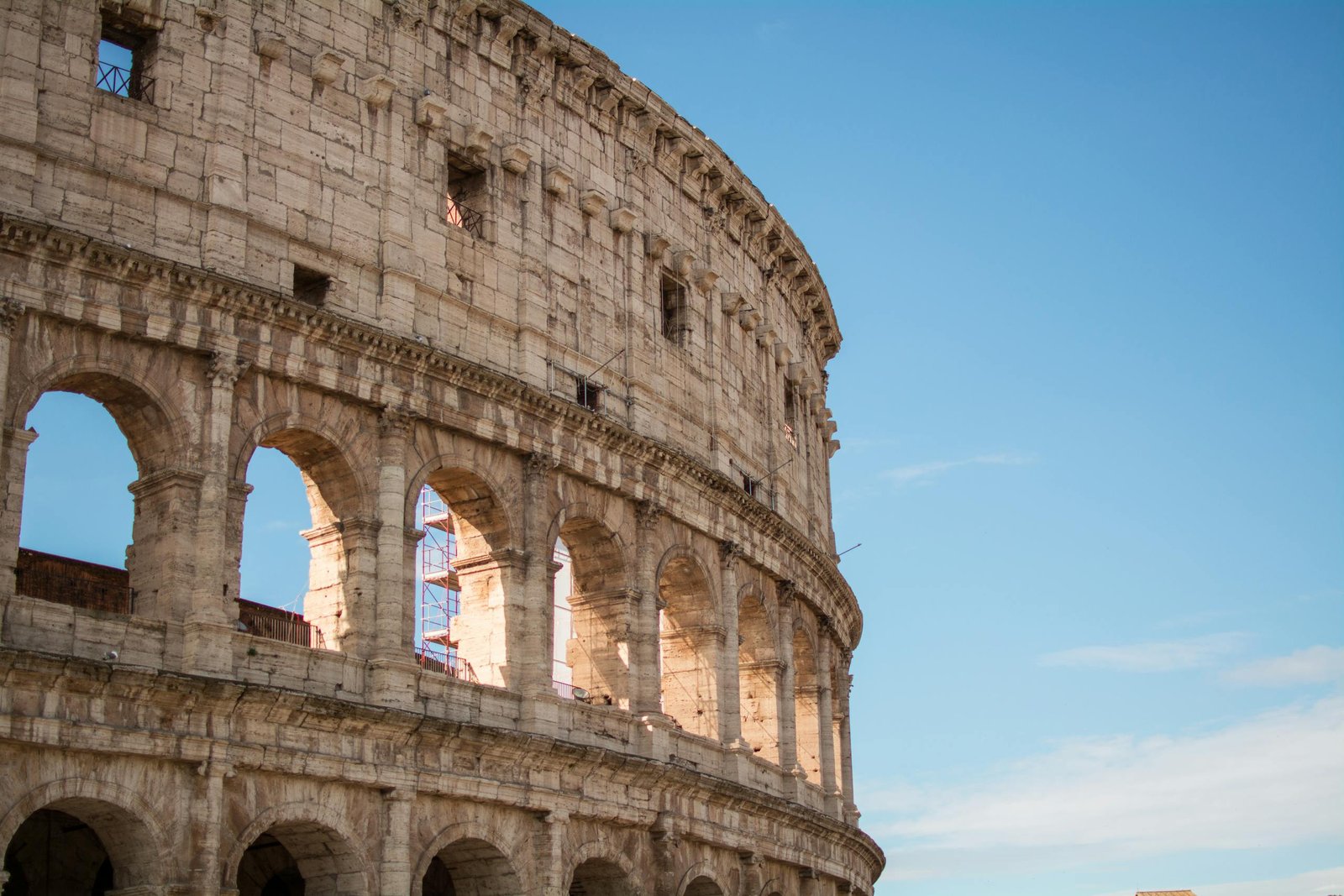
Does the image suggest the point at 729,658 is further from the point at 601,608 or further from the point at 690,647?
the point at 601,608

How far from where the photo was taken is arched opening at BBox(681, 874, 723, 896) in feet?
98.2

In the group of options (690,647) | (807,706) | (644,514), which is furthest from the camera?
(807,706)

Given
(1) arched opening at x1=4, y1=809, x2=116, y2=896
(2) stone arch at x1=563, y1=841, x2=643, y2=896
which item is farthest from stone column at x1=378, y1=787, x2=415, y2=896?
(2) stone arch at x1=563, y1=841, x2=643, y2=896

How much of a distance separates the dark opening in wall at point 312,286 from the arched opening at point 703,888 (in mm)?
11497

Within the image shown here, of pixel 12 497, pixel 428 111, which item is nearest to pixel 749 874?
pixel 428 111

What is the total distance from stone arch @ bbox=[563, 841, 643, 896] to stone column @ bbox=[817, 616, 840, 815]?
29.3 ft

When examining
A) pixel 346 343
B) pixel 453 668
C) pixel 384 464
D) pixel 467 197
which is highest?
pixel 467 197

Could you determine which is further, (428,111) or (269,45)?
(428,111)

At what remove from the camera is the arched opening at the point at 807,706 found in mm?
36125

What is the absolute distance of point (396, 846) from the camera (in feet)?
76.6

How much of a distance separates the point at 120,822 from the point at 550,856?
6788mm

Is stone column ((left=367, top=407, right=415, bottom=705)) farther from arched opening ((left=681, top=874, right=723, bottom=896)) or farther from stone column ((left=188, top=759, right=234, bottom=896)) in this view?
arched opening ((left=681, top=874, right=723, bottom=896))

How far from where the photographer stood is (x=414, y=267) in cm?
2619

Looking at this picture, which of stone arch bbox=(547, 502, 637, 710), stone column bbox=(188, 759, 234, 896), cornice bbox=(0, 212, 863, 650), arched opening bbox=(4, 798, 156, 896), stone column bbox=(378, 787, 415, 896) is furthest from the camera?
stone arch bbox=(547, 502, 637, 710)
